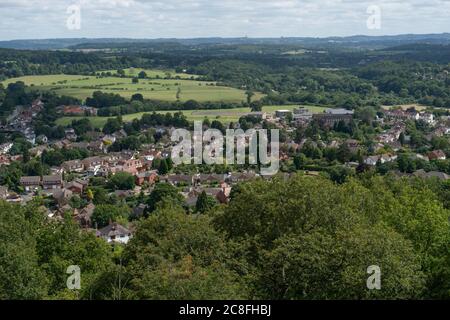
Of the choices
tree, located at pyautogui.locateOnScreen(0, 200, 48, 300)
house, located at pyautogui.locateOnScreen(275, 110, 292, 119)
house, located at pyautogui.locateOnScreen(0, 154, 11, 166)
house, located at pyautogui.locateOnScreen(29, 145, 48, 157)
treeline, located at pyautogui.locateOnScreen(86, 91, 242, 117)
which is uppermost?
tree, located at pyautogui.locateOnScreen(0, 200, 48, 300)

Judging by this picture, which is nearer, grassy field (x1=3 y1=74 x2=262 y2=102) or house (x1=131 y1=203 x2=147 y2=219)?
house (x1=131 y1=203 x2=147 y2=219)

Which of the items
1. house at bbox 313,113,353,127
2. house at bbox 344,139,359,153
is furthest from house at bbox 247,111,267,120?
house at bbox 344,139,359,153

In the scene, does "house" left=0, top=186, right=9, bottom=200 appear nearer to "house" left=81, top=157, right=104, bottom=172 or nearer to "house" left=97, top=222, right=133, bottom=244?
"house" left=81, top=157, right=104, bottom=172

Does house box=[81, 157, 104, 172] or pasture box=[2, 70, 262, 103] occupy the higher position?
pasture box=[2, 70, 262, 103]

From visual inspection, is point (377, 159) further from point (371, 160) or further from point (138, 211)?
point (138, 211)

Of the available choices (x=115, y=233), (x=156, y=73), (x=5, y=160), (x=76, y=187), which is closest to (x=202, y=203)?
(x=115, y=233)

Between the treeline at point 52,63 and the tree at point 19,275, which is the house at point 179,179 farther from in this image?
the treeline at point 52,63

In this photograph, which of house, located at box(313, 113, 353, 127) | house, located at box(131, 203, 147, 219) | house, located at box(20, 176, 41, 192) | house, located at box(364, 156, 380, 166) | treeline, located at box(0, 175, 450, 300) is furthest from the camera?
house, located at box(313, 113, 353, 127)
